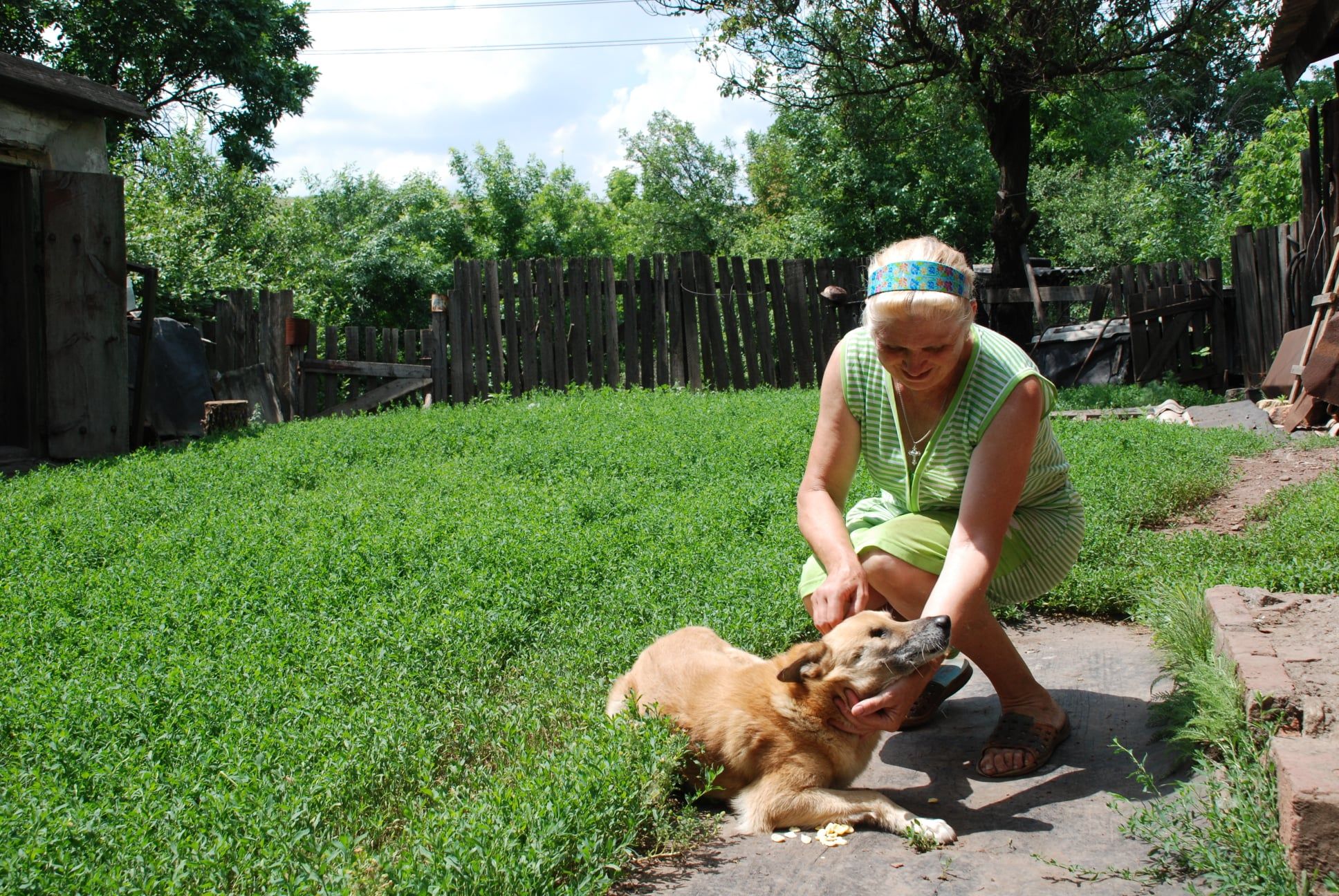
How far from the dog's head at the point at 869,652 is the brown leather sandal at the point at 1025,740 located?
28.3 inches

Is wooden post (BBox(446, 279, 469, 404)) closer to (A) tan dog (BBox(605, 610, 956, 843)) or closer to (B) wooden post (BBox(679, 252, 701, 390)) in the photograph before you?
(B) wooden post (BBox(679, 252, 701, 390))

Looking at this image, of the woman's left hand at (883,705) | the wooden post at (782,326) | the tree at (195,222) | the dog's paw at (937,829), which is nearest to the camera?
the dog's paw at (937,829)

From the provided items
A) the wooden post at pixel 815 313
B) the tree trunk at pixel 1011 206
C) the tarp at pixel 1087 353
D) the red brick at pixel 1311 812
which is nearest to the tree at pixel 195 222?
the wooden post at pixel 815 313

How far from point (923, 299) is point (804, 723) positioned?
1.43 metres

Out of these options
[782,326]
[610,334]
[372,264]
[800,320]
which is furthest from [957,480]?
[372,264]

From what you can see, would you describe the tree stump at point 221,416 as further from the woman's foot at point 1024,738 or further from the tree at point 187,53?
the tree at point 187,53

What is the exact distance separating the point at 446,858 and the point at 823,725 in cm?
135

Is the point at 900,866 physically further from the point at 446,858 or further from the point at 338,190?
the point at 338,190

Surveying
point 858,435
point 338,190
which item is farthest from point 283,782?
point 338,190

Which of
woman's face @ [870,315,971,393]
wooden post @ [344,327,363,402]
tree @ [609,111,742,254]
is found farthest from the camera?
tree @ [609,111,742,254]

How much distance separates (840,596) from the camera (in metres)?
3.50

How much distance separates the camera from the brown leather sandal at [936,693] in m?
4.02

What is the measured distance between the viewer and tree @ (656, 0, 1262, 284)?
46.7 feet

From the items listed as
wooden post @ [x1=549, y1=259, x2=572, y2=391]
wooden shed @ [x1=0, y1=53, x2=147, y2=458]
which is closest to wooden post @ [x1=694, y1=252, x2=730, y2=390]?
wooden post @ [x1=549, y1=259, x2=572, y2=391]
